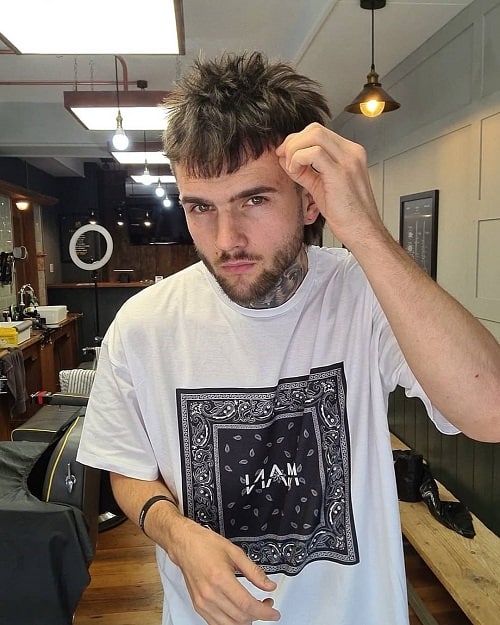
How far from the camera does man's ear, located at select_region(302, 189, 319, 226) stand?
101 centimetres

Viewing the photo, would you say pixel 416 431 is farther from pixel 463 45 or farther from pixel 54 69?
pixel 54 69

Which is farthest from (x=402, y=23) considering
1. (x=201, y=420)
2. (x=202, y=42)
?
(x=201, y=420)

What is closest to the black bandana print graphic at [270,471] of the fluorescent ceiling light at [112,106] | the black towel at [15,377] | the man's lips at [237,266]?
the man's lips at [237,266]

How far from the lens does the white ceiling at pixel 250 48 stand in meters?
3.50

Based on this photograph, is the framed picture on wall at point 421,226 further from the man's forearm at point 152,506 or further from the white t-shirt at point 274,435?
the man's forearm at point 152,506

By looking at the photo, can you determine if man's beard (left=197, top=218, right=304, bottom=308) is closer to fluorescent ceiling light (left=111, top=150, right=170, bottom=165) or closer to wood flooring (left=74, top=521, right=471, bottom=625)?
wood flooring (left=74, top=521, right=471, bottom=625)

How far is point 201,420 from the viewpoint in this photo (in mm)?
1006

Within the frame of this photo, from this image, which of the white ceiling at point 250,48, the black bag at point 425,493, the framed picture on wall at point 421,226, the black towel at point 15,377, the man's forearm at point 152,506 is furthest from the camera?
the black towel at point 15,377

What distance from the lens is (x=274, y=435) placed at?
1.01 meters

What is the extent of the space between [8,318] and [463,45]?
16.0 feet

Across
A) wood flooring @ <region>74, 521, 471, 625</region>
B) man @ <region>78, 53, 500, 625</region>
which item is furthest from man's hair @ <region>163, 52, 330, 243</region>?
wood flooring @ <region>74, 521, 471, 625</region>

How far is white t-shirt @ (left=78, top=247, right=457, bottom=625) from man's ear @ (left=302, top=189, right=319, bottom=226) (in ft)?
0.48

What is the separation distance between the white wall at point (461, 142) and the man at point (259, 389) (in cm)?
247

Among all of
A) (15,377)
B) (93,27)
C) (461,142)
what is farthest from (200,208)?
(15,377)
